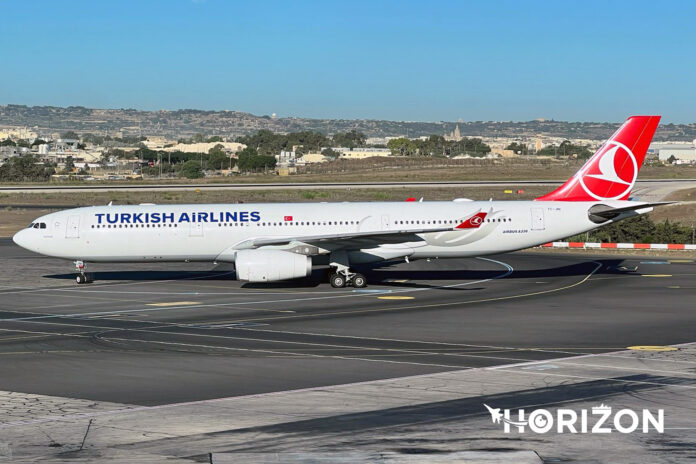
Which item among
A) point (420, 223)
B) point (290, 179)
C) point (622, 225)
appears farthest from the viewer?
point (290, 179)

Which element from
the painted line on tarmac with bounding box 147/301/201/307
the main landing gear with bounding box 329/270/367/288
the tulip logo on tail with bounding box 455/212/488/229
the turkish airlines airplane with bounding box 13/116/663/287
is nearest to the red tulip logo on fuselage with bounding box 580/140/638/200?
the turkish airlines airplane with bounding box 13/116/663/287

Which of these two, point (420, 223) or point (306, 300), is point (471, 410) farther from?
point (420, 223)

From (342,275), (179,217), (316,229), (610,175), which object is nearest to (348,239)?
(342,275)

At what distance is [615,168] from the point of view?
4800 centimetres

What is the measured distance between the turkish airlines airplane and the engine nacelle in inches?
62.4

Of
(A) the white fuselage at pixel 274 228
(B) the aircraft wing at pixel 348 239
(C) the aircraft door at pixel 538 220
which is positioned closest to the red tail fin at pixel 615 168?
(A) the white fuselage at pixel 274 228

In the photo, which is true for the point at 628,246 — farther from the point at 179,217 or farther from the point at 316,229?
the point at 179,217

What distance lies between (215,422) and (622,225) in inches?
2243

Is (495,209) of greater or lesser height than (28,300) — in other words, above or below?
above

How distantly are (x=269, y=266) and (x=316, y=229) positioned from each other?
4270 mm

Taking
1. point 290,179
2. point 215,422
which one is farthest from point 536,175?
point 215,422

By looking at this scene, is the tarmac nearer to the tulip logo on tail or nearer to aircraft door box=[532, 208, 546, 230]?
aircraft door box=[532, 208, 546, 230]

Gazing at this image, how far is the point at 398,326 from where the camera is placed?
33531 mm

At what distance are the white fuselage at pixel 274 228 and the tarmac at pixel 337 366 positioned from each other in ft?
5.88
